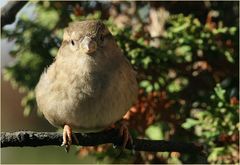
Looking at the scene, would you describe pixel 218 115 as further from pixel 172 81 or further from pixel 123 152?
pixel 123 152

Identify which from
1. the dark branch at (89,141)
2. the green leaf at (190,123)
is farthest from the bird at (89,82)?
the green leaf at (190,123)

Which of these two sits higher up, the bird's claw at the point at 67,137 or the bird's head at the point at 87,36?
the bird's head at the point at 87,36

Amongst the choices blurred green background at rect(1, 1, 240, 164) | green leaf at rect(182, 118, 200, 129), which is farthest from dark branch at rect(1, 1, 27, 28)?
green leaf at rect(182, 118, 200, 129)

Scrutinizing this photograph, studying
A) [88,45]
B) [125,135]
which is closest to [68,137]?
[125,135]

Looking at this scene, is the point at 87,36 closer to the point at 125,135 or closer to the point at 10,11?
the point at 125,135

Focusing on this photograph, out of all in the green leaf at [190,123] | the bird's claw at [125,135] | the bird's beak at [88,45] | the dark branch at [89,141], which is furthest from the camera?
the green leaf at [190,123]

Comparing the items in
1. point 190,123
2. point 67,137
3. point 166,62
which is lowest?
point 190,123

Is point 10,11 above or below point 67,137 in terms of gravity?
above

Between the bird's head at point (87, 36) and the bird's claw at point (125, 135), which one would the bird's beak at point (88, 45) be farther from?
the bird's claw at point (125, 135)

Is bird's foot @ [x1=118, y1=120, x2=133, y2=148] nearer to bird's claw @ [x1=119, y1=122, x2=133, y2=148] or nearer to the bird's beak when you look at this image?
bird's claw @ [x1=119, y1=122, x2=133, y2=148]
